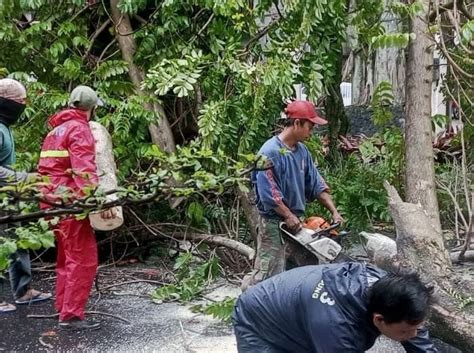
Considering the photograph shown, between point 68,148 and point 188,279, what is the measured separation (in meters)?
1.71

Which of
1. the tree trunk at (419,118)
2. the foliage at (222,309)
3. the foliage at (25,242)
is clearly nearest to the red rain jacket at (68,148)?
the foliage at (222,309)

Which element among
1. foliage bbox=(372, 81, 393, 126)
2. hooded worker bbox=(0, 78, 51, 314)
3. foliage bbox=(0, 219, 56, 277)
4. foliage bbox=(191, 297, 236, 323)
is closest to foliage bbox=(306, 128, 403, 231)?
foliage bbox=(372, 81, 393, 126)

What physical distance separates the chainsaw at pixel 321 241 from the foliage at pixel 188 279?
1.37 meters

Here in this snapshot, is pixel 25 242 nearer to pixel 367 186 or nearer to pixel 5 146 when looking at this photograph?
pixel 5 146

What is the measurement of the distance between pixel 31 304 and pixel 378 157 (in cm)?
475

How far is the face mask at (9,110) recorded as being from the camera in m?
5.32

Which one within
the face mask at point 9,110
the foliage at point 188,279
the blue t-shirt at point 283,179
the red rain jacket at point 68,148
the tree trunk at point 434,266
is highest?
the face mask at point 9,110

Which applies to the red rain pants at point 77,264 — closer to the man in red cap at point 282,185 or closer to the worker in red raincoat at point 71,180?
the worker in red raincoat at point 71,180

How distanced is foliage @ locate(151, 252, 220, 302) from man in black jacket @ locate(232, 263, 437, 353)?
284 centimetres

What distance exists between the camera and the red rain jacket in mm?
4969

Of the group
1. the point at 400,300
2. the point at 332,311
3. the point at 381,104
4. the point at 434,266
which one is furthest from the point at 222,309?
the point at 381,104

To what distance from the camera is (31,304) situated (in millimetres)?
5918

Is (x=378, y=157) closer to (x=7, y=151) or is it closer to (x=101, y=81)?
(x=101, y=81)

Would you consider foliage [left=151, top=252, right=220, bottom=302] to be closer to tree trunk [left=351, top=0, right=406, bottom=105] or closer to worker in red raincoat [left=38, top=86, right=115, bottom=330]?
worker in red raincoat [left=38, top=86, right=115, bottom=330]
